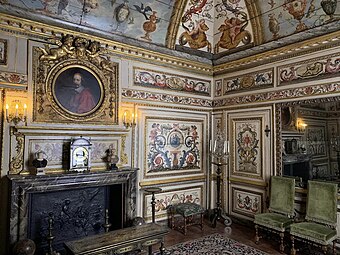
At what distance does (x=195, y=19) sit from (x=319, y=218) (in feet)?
14.4

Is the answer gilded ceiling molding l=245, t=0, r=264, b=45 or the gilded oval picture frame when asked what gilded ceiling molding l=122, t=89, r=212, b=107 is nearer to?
the gilded oval picture frame

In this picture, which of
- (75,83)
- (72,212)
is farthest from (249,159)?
(75,83)

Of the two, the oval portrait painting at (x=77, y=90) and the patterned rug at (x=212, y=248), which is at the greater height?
the oval portrait painting at (x=77, y=90)

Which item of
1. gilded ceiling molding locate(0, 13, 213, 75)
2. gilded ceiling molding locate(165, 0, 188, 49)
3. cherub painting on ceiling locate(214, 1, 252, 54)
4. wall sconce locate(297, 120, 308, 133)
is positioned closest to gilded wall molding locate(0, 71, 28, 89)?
gilded ceiling molding locate(0, 13, 213, 75)

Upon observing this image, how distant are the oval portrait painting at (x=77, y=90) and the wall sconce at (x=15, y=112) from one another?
1.67ft

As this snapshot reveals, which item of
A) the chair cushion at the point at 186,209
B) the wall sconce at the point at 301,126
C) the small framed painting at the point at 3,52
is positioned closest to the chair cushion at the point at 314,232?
the wall sconce at the point at 301,126

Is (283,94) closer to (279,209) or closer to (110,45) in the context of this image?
(279,209)

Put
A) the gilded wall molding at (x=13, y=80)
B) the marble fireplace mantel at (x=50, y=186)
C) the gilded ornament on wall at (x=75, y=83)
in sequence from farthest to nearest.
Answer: the gilded ornament on wall at (x=75, y=83) → the gilded wall molding at (x=13, y=80) → the marble fireplace mantel at (x=50, y=186)

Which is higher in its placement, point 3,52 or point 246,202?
point 3,52

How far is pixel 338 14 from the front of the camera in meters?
3.93

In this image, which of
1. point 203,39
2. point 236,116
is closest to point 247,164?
point 236,116

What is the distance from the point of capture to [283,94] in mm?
4676

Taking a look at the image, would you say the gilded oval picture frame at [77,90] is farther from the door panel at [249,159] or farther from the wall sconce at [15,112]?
the door panel at [249,159]

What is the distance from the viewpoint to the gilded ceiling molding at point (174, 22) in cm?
504
